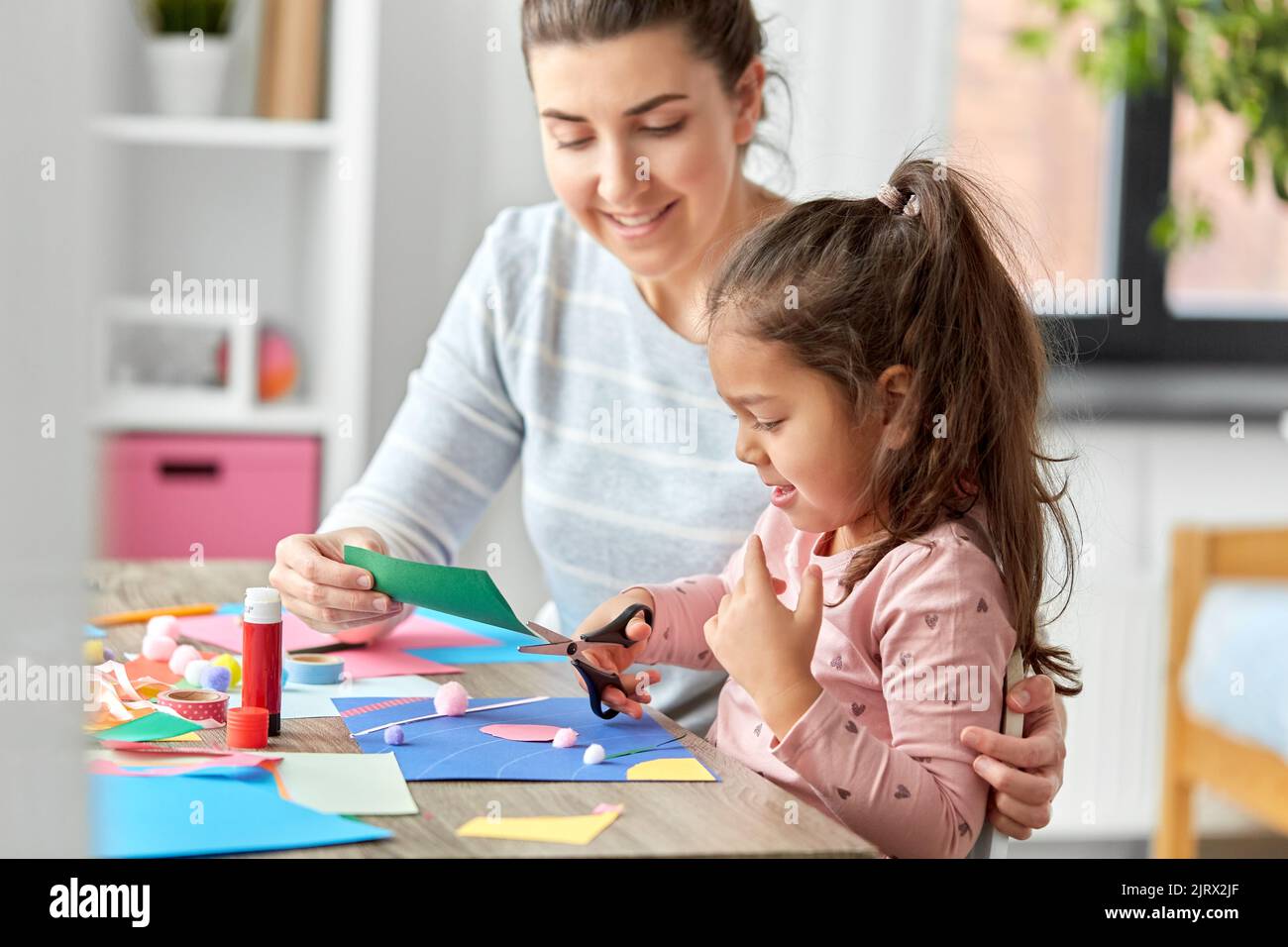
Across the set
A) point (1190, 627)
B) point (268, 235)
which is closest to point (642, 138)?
point (268, 235)

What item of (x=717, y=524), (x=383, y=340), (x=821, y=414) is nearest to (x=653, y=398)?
(x=717, y=524)

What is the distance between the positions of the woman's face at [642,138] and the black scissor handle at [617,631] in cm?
38

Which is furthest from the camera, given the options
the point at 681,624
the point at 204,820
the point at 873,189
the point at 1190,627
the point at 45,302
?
the point at 1190,627

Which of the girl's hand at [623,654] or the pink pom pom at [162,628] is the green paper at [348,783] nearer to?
the girl's hand at [623,654]

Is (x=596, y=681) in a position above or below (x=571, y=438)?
below

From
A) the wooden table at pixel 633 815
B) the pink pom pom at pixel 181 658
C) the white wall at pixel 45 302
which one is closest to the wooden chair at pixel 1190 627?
the wooden table at pixel 633 815

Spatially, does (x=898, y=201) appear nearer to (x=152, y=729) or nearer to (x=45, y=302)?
(x=152, y=729)

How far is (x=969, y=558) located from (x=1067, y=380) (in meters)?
1.69

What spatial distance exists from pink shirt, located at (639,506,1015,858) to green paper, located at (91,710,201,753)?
37 cm

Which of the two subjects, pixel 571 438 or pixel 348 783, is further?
pixel 571 438

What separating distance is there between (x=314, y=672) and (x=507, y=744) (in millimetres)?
226

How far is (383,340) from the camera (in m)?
2.32

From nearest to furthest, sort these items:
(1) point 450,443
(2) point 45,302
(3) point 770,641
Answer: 1. (2) point 45,302
2. (3) point 770,641
3. (1) point 450,443

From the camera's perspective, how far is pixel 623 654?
3.60 ft
